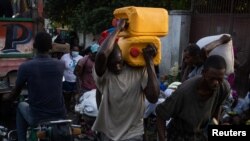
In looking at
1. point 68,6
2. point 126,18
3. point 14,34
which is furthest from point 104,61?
point 68,6

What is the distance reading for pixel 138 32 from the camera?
352 cm

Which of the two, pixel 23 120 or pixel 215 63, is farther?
pixel 23 120

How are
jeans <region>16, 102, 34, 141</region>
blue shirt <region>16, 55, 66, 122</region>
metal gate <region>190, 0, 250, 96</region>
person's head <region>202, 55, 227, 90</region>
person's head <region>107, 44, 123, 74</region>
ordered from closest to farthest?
person's head <region>202, 55, 227, 90</region>, person's head <region>107, 44, 123, 74</region>, blue shirt <region>16, 55, 66, 122</region>, jeans <region>16, 102, 34, 141</region>, metal gate <region>190, 0, 250, 96</region>

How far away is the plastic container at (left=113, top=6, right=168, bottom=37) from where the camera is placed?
139 inches

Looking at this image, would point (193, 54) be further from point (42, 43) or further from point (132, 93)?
point (42, 43)

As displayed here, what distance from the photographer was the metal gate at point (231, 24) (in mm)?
9242

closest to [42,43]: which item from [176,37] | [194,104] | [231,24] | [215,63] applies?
[194,104]

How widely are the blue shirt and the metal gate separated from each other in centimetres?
563

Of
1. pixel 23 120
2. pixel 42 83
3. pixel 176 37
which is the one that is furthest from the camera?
pixel 176 37

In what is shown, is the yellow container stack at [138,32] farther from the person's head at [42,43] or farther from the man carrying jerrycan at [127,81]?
the person's head at [42,43]

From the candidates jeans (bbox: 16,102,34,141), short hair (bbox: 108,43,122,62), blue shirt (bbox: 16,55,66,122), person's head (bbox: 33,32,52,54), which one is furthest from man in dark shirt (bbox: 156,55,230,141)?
jeans (bbox: 16,102,34,141)

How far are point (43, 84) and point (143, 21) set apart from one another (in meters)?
1.21

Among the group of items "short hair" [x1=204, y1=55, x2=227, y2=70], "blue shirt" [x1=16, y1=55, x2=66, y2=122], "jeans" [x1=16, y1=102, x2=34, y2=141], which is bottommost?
"jeans" [x1=16, y1=102, x2=34, y2=141]

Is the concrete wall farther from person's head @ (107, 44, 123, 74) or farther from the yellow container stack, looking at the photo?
person's head @ (107, 44, 123, 74)
